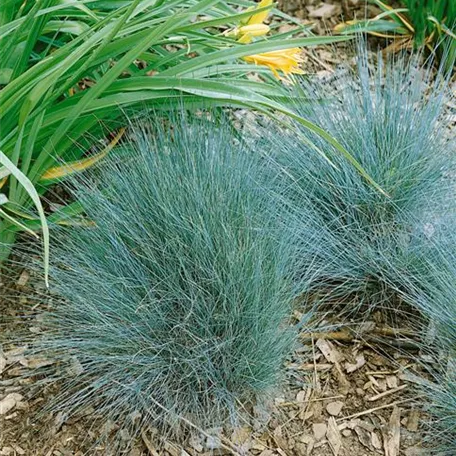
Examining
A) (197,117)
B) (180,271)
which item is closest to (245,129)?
(197,117)

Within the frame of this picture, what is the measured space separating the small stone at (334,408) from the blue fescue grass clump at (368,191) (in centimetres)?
32

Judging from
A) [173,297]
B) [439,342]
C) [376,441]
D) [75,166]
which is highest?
[75,166]

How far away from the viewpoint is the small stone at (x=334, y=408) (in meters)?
2.22

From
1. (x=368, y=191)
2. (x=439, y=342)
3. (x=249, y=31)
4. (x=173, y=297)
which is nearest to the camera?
(x=173, y=297)

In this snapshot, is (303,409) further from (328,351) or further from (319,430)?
(328,351)

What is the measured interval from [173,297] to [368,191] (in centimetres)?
76

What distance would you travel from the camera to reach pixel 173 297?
2137mm

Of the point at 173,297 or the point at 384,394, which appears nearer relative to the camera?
the point at 173,297

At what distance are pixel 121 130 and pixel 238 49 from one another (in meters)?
0.45

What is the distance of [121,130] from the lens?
2553 mm

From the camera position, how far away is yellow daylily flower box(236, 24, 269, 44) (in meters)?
2.41

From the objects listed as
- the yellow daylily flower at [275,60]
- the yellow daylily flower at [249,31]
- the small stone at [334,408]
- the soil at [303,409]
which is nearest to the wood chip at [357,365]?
the soil at [303,409]

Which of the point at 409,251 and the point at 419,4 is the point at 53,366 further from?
the point at 419,4

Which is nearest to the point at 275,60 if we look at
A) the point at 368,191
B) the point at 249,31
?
the point at 249,31
